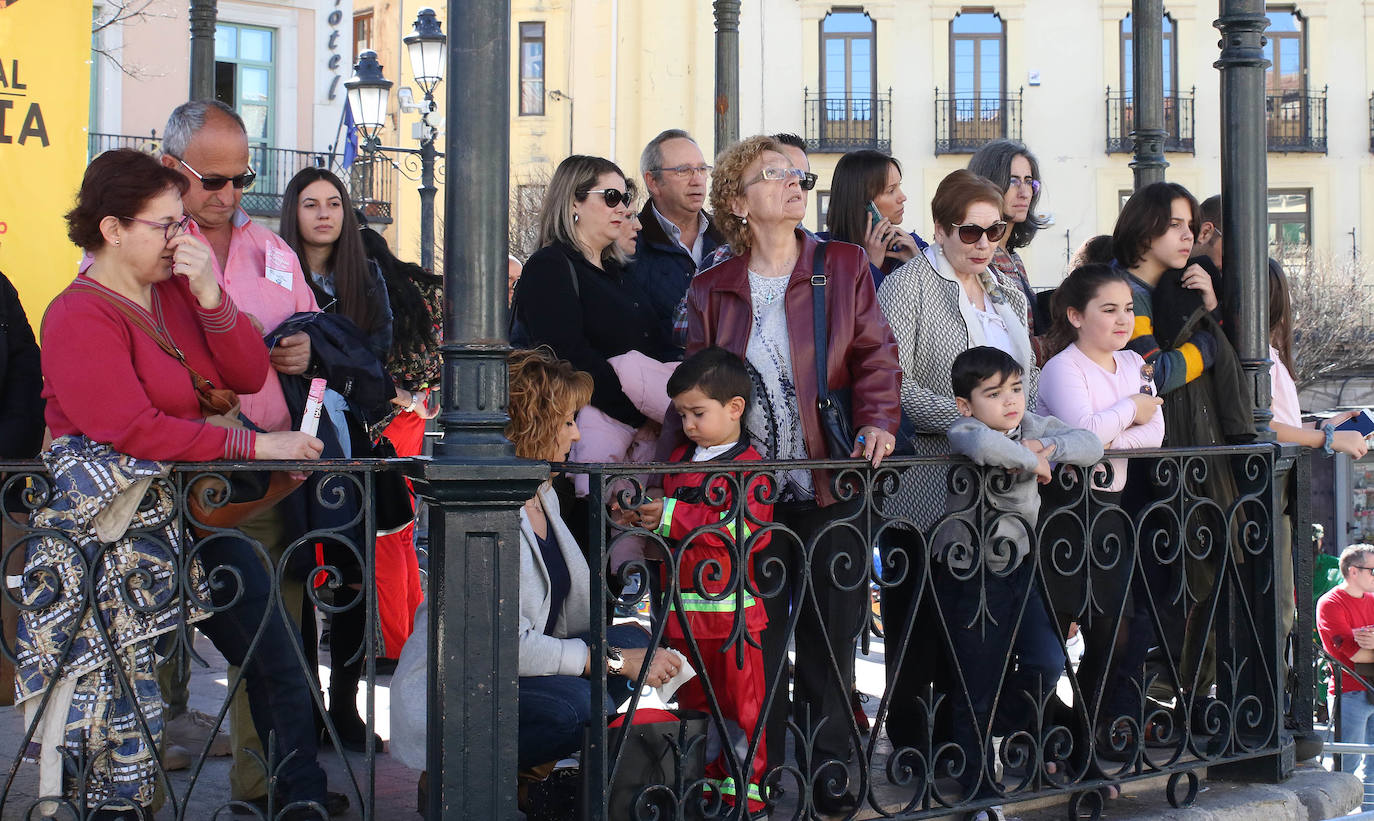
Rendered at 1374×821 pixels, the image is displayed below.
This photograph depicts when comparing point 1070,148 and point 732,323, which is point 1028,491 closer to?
point 732,323

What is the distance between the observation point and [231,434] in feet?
12.5

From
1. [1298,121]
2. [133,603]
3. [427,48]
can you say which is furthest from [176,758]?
[1298,121]

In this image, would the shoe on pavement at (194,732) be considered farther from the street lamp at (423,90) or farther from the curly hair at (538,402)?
the street lamp at (423,90)

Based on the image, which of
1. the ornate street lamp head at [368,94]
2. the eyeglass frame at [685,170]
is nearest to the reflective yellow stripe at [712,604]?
the eyeglass frame at [685,170]

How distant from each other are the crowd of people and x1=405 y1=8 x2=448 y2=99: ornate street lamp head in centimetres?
736

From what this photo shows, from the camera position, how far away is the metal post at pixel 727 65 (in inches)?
292

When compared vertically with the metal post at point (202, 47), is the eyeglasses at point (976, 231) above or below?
below

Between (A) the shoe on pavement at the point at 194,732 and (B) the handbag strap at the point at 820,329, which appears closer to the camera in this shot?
(B) the handbag strap at the point at 820,329

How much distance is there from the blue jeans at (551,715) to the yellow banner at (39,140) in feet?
9.18

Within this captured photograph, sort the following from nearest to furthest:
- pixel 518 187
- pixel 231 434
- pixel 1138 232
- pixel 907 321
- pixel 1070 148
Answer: pixel 231 434 < pixel 907 321 < pixel 1138 232 < pixel 518 187 < pixel 1070 148

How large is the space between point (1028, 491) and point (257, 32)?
1817 centimetres

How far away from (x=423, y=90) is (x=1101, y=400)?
29.3 ft

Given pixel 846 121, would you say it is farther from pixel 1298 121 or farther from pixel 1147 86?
pixel 1147 86

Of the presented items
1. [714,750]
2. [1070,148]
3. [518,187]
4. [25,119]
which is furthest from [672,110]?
[714,750]
